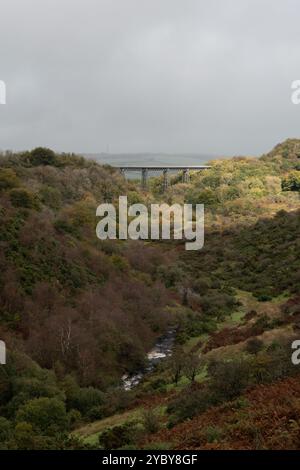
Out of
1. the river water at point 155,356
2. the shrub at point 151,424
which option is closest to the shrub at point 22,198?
the river water at point 155,356

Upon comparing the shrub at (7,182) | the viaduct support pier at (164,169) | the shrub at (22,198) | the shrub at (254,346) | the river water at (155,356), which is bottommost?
the river water at (155,356)

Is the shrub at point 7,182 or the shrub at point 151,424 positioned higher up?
the shrub at point 7,182

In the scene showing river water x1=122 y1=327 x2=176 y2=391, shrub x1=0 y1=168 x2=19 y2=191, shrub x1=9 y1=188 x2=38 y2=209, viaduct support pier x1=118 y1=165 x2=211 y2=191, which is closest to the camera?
river water x1=122 y1=327 x2=176 y2=391

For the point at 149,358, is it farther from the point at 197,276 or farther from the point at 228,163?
the point at 228,163

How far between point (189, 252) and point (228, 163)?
38.6 metres

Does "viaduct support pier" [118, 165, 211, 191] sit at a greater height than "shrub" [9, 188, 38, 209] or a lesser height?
greater

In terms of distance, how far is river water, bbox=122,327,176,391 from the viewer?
25.3 meters

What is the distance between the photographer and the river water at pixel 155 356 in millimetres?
25297

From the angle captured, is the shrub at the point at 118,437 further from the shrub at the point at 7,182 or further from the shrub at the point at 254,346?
the shrub at the point at 7,182

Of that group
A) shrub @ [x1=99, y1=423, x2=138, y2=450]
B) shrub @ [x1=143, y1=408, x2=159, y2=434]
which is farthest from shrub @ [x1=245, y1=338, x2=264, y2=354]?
shrub @ [x1=99, y1=423, x2=138, y2=450]

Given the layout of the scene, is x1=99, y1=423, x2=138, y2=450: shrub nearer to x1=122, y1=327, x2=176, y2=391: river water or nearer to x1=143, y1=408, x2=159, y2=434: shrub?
x1=143, y1=408, x2=159, y2=434: shrub

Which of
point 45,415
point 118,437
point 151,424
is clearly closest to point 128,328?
point 45,415

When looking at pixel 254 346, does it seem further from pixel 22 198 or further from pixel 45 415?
pixel 22 198

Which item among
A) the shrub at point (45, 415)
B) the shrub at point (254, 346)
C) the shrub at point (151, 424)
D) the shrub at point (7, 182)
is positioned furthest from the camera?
the shrub at point (7, 182)
